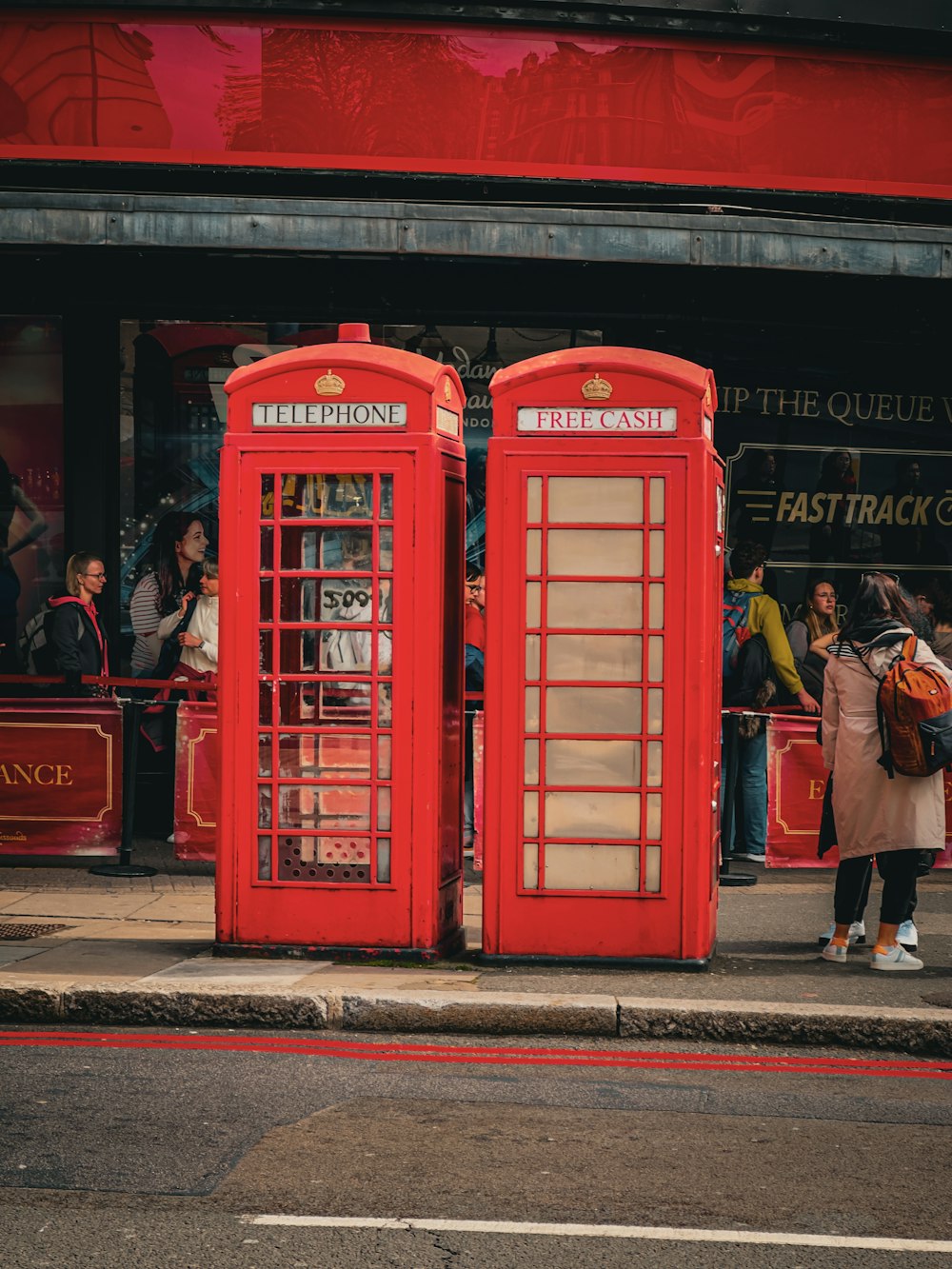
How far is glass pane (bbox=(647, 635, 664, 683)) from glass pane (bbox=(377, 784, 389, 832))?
1.26m

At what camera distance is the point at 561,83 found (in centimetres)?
1131

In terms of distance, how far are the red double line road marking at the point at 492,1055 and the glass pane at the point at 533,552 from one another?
2.05 m

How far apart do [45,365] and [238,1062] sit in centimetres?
693

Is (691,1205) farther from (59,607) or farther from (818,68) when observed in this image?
(818,68)

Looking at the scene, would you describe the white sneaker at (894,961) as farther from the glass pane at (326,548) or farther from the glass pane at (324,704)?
the glass pane at (326,548)

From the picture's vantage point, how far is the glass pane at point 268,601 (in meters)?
7.34

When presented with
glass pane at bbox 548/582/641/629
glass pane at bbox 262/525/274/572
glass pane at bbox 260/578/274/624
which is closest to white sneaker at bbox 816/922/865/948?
glass pane at bbox 548/582/641/629

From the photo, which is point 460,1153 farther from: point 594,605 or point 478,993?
point 594,605

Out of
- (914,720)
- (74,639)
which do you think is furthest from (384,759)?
(74,639)

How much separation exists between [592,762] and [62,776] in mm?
4025

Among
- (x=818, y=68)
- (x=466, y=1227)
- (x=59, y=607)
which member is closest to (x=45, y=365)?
(x=59, y=607)

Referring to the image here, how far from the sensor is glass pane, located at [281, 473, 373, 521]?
7.23 m

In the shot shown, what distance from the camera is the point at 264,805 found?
7402 mm

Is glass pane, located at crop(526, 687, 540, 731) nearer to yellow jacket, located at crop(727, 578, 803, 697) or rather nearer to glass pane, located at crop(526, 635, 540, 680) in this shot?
glass pane, located at crop(526, 635, 540, 680)
